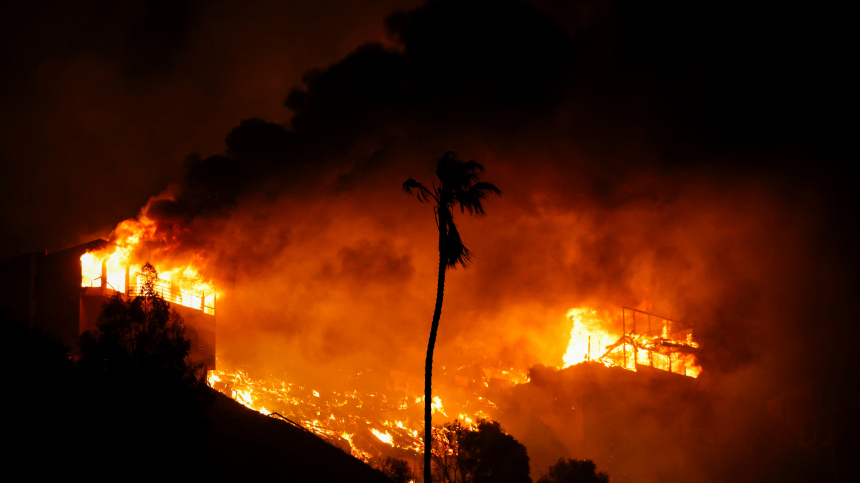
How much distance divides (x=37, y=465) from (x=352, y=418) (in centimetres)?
6029

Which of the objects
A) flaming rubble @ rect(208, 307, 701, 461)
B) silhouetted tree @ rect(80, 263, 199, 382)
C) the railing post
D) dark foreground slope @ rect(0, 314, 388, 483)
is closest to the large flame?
the railing post

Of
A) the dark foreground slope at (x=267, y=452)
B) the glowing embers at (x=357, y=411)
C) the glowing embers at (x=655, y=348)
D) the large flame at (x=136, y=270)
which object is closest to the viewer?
the dark foreground slope at (x=267, y=452)

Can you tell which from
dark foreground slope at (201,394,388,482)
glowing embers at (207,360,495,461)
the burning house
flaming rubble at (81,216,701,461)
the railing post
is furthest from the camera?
glowing embers at (207,360,495,461)

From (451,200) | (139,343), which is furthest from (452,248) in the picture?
(139,343)

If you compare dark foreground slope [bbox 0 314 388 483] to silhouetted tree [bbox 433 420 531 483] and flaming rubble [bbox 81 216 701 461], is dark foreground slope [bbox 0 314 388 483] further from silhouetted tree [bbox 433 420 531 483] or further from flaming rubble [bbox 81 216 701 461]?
silhouetted tree [bbox 433 420 531 483]

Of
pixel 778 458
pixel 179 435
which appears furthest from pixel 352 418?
pixel 179 435

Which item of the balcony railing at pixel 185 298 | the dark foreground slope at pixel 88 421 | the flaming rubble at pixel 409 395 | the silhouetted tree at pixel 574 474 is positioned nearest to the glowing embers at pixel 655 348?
the flaming rubble at pixel 409 395

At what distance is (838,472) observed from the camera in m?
36.3

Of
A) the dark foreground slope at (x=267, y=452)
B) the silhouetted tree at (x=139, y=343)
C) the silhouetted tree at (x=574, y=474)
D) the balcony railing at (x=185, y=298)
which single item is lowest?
the silhouetted tree at (x=574, y=474)

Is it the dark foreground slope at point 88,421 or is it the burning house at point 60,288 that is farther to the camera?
the burning house at point 60,288

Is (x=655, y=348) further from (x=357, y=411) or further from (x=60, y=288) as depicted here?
(x=357, y=411)

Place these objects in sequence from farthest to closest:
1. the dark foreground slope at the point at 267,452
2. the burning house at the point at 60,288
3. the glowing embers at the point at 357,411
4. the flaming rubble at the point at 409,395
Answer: the glowing embers at the point at 357,411
the flaming rubble at the point at 409,395
the burning house at the point at 60,288
the dark foreground slope at the point at 267,452

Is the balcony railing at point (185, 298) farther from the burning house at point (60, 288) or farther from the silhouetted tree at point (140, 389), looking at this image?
the silhouetted tree at point (140, 389)

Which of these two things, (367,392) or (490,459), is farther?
(367,392)
